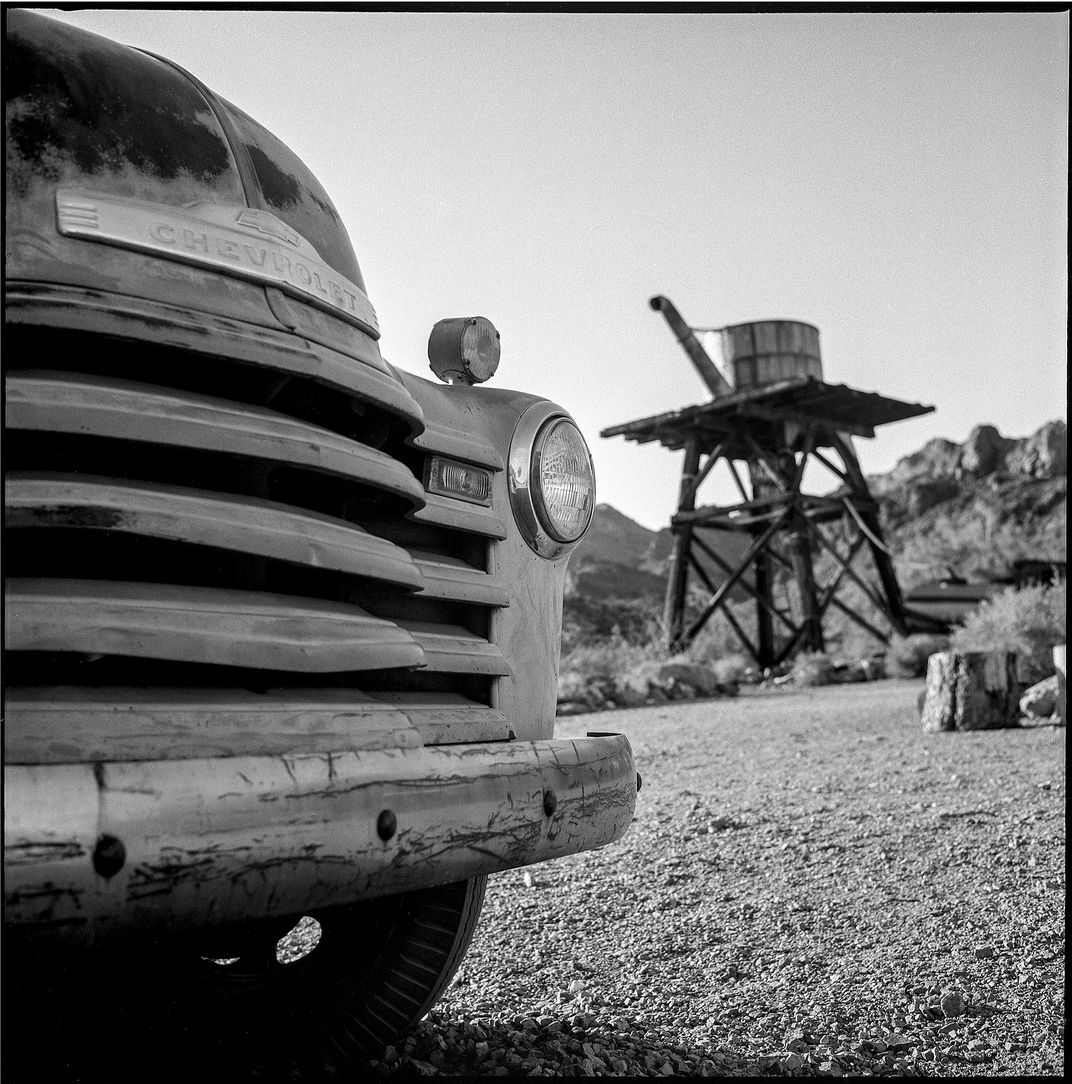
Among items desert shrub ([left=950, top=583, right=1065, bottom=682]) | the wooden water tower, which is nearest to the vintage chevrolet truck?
desert shrub ([left=950, top=583, right=1065, bottom=682])

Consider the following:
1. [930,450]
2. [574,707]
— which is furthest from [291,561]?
[930,450]

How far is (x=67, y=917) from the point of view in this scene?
4.13 feet

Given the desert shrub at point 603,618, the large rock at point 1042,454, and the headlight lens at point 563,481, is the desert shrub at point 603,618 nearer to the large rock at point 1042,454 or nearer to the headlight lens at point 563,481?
the large rock at point 1042,454

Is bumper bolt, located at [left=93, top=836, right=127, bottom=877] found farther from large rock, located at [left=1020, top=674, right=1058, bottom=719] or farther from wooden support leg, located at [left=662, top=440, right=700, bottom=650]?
wooden support leg, located at [left=662, top=440, right=700, bottom=650]

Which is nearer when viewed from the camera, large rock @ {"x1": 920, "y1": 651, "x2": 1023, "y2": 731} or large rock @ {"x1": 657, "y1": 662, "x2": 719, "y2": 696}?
large rock @ {"x1": 920, "y1": 651, "x2": 1023, "y2": 731}

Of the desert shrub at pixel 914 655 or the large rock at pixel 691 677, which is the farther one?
the desert shrub at pixel 914 655

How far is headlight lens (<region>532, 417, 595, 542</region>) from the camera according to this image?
7.84 ft

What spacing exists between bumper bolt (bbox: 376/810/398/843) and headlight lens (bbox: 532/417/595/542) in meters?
0.94

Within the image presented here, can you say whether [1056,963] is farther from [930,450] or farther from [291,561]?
[930,450]

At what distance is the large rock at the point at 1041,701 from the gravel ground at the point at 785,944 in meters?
2.73

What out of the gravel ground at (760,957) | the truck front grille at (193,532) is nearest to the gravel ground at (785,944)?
the gravel ground at (760,957)

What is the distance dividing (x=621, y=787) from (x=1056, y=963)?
158 cm

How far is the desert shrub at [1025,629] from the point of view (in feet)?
35.2

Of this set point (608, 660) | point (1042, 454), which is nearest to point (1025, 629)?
point (608, 660)
